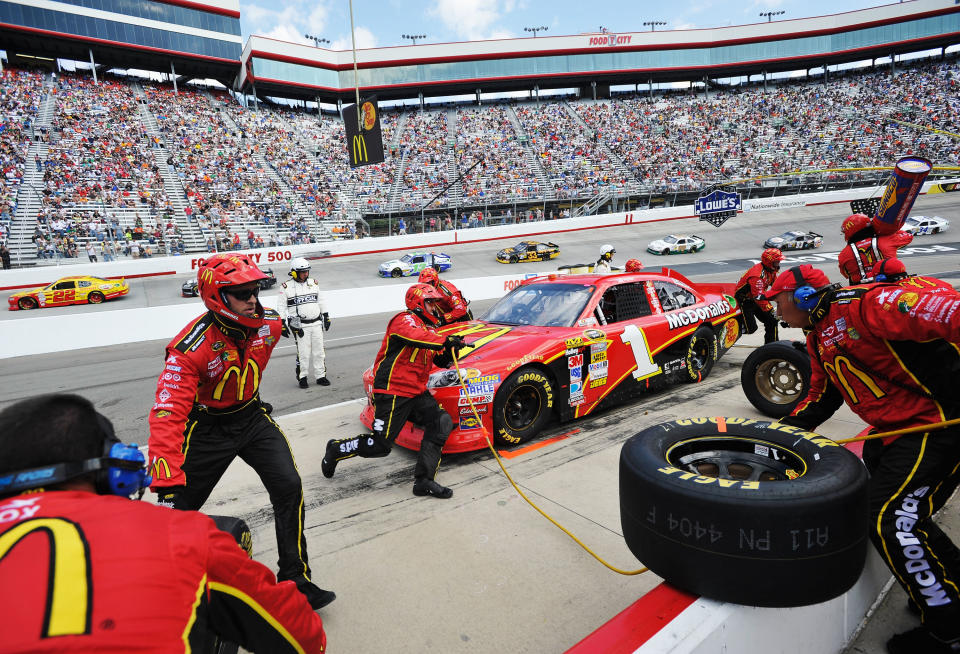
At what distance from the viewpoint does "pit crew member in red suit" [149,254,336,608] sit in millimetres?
2773

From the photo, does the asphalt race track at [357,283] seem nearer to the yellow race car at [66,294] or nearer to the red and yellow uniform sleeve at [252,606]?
the yellow race car at [66,294]

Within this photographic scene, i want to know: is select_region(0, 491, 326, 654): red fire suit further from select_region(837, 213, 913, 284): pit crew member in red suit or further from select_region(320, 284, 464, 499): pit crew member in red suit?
select_region(837, 213, 913, 284): pit crew member in red suit

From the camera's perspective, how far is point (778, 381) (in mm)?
5336

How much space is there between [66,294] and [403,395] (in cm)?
2082

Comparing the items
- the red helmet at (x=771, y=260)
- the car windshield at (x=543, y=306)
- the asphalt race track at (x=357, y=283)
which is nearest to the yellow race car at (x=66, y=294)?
the asphalt race track at (x=357, y=283)

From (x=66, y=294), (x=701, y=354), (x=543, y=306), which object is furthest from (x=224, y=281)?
(x=66, y=294)

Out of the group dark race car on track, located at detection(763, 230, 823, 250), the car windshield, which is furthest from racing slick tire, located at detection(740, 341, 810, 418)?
dark race car on track, located at detection(763, 230, 823, 250)

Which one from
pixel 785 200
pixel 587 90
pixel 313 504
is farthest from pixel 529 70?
pixel 313 504

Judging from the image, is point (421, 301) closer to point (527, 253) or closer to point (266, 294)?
point (266, 294)

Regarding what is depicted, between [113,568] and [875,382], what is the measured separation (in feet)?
9.92

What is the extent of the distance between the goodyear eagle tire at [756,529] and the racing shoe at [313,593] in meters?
1.64

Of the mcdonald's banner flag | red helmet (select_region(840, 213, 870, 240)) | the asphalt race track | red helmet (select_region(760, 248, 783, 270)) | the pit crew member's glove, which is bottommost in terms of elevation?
A: the asphalt race track

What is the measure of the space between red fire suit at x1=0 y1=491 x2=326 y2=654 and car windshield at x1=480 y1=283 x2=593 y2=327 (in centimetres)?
435

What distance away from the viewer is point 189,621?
1115 mm
